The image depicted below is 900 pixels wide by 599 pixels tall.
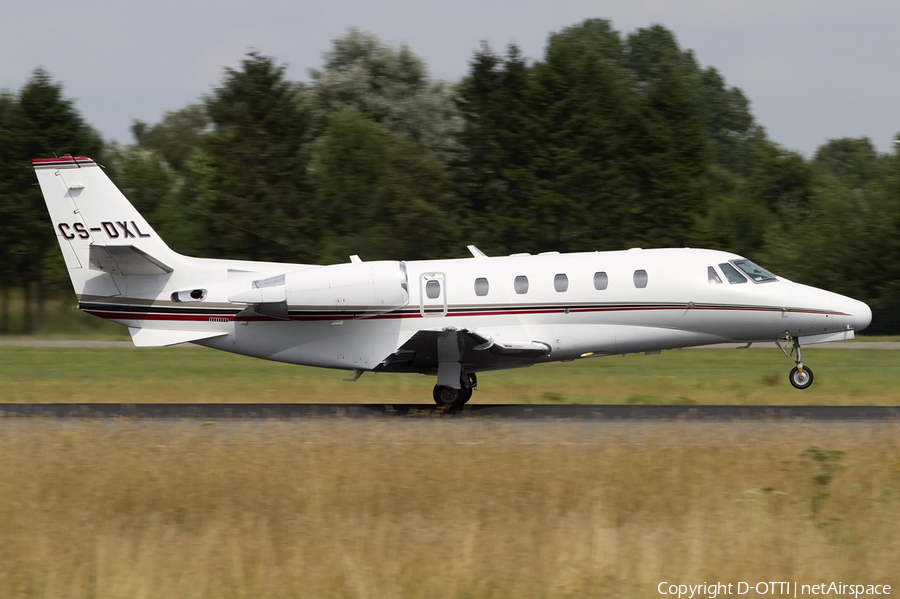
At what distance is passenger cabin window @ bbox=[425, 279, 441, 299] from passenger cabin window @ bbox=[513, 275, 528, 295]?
4.23 ft

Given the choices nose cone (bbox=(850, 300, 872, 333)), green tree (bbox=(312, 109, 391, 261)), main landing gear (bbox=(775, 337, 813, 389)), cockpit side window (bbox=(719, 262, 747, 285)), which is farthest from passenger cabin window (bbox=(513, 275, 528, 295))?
green tree (bbox=(312, 109, 391, 261))

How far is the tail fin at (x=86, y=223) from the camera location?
17.3 meters

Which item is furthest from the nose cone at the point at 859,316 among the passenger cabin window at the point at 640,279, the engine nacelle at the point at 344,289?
the engine nacelle at the point at 344,289

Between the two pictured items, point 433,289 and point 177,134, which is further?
point 177,134

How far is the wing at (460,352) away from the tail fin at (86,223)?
14.6 feet

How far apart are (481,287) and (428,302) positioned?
932 mm

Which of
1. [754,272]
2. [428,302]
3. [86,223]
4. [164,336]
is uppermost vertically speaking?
[86,223]

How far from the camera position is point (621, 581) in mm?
7117

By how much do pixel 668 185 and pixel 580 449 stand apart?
31113 millimetres

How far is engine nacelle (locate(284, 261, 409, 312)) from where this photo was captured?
55.1ft

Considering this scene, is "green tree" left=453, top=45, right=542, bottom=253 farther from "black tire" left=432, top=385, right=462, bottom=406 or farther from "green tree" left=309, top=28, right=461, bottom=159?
"black tire" left=432, top=385, right=462, bottom=406

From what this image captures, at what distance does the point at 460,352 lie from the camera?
1662 cm

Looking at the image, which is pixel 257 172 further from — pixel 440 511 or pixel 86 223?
pixel 440 511

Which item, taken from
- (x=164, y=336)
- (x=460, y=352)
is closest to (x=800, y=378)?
(x=460, y=352)
